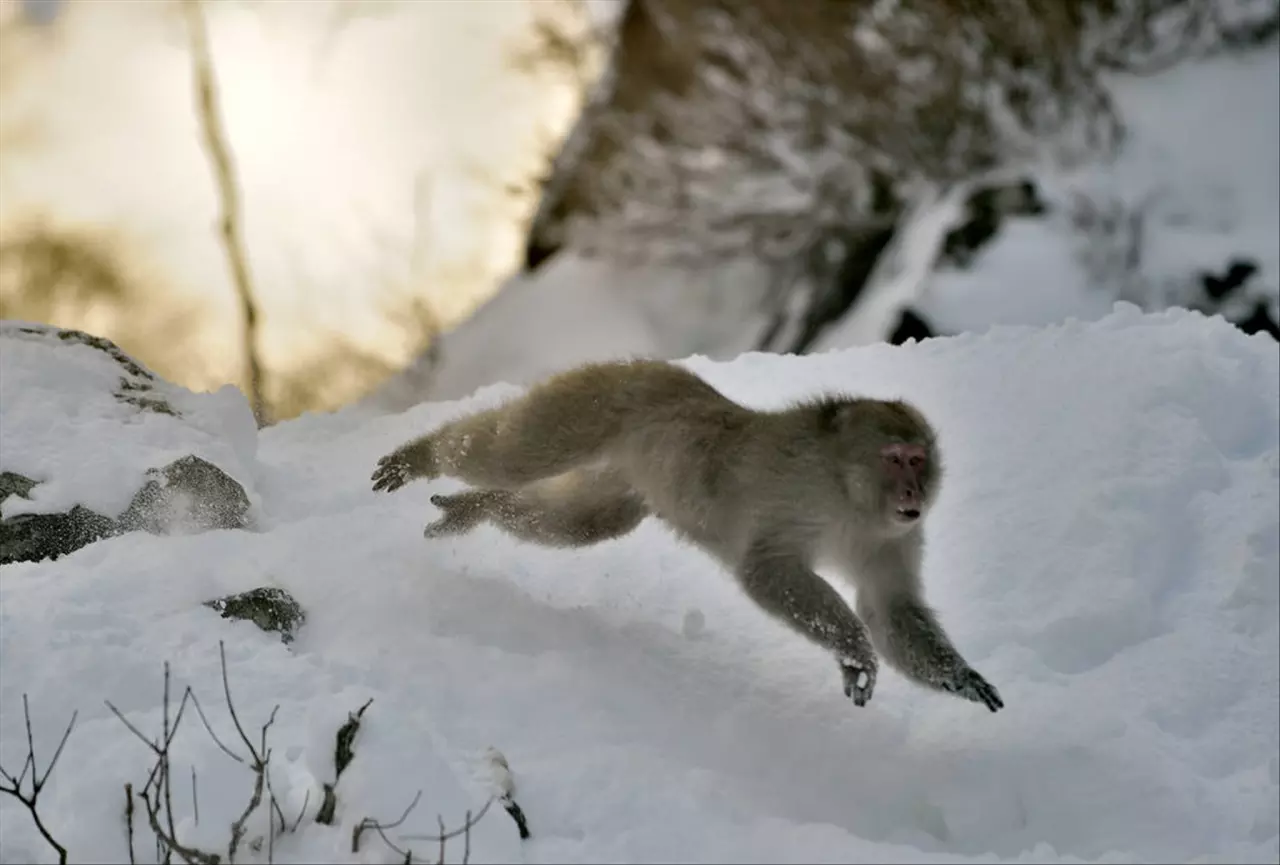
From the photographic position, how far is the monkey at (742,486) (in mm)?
4277

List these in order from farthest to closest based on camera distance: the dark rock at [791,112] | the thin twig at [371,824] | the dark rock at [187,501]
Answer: the dark rock at [791,112] < the dark rock at [187,501] < the thin twig at [371,824]

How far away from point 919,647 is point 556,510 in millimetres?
1713

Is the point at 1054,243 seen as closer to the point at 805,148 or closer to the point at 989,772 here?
the point at 805,148

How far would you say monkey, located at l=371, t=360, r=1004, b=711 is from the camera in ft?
14.0

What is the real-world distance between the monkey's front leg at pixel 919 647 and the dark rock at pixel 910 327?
612 cm

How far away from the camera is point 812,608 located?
4.29 metres

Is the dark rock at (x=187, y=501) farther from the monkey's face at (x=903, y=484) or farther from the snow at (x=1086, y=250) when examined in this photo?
the snow at (x=1086, y=250)

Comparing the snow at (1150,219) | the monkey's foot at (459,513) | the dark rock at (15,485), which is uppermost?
the snow at (1150,219)

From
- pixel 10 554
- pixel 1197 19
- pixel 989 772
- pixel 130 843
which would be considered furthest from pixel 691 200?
pixel 130 843

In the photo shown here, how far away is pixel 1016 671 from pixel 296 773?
2.27 m

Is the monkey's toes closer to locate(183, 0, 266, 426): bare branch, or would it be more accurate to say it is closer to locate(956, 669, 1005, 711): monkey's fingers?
locate(956, 669, 1005, 711): monkey's fingers

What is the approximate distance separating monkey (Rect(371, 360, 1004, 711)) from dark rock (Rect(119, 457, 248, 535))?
2.01 feet

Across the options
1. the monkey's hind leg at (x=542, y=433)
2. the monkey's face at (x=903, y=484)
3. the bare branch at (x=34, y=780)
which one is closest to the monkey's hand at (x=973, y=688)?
the monkey's face at (x=903, y=484)

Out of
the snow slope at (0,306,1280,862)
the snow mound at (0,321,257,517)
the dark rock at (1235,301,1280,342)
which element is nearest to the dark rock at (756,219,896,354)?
the dark rock at (1235,301,1280,342)
